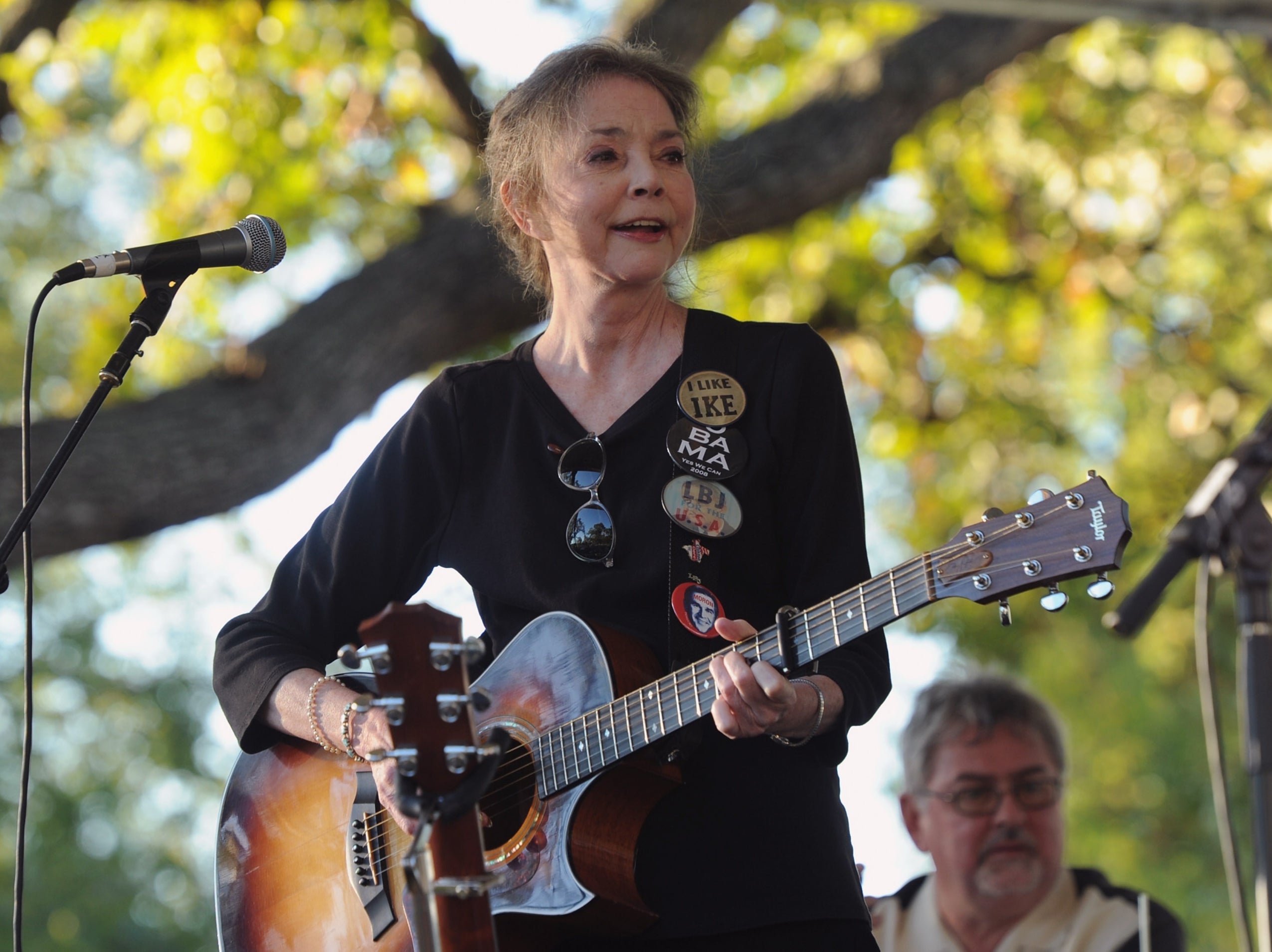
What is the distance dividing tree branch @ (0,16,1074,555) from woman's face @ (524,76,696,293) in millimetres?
1631

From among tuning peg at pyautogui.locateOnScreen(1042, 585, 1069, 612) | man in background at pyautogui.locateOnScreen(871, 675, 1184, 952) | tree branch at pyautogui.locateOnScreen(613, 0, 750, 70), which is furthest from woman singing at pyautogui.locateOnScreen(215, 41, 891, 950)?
tree branch at pyautogui.locateOnScreen(613, 0, 750, 70)

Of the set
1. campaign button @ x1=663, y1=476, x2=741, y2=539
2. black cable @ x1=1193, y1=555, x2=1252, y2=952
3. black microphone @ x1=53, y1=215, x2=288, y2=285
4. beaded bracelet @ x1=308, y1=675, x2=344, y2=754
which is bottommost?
black cable @ x1=1193, y1=555, x2=1252, y2=952

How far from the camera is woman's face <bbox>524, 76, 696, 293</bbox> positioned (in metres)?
2.66

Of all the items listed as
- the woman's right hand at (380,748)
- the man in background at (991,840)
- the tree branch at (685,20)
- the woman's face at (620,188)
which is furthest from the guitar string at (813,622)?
the tree branch at (685,20)

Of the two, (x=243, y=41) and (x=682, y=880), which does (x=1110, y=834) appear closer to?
(x=243, y=41)

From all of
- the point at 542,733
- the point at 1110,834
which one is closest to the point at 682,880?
the point at 542,733

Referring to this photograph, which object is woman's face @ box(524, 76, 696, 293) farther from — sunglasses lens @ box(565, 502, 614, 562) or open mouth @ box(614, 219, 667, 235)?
sunglasses lens @ box(565, 502, 614, 562)

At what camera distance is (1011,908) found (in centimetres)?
394

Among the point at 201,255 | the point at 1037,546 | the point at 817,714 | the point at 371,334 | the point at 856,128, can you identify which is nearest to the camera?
the point at 1037,546

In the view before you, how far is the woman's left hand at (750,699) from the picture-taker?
213 cm

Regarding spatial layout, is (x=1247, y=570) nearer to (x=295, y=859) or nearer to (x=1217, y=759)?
(x=1217, y=759)

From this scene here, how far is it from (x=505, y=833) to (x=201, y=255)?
3.88 ft

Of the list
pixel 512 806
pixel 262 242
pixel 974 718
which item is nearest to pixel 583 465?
pixel 512 806

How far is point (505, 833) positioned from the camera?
2.46 m
